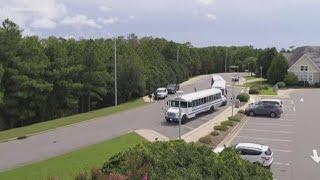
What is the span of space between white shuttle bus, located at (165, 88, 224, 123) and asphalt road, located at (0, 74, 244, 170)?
70cm

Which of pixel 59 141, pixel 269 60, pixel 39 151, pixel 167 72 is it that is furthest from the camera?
pixel 269 60

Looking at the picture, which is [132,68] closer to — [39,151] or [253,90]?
[253,90]

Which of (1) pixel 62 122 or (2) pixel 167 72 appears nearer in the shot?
(1) pixel 62 122

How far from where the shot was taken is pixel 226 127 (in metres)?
42.7

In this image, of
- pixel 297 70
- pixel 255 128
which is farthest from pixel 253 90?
pixel 255 128

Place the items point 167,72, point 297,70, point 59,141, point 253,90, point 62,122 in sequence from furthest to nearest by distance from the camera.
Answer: point 297,70 < point 167,72 < point 253,90 < point 62,122 < point 59,141

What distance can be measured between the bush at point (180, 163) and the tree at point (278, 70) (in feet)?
243

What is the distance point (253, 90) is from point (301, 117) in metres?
21.2

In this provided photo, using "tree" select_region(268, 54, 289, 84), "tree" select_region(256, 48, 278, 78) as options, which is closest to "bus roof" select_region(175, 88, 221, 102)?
"tree" select_region(268, 54, 289, 84)

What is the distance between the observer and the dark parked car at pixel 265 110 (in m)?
51.4

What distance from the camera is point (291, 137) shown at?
41.0 meters

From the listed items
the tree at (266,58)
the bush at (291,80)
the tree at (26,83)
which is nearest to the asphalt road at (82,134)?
the tree at (26,83)

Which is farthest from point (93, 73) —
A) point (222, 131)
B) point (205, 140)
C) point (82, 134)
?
point (205, 140)

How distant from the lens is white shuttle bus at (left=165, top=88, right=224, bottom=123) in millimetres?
→ 45406
